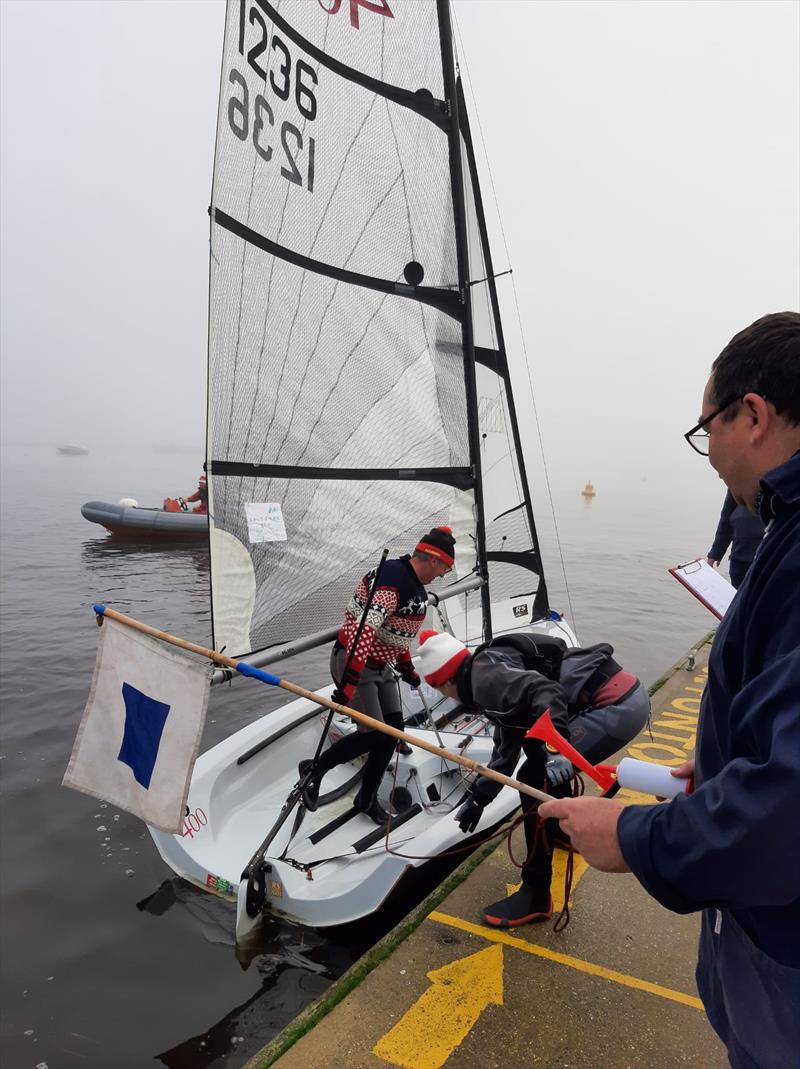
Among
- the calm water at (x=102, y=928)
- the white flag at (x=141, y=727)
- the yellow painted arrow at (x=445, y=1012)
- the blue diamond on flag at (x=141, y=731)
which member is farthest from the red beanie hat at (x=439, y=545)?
the calm water at (x=102, y=928)

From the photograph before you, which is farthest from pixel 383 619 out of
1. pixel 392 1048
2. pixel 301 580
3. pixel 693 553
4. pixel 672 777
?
pixel 693 553

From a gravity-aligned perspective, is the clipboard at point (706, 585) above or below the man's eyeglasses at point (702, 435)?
below

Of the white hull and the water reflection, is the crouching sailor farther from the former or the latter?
the water reflection

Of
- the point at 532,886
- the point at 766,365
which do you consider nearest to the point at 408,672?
the point at 532,886

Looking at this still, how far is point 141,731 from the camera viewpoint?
9.97 feet

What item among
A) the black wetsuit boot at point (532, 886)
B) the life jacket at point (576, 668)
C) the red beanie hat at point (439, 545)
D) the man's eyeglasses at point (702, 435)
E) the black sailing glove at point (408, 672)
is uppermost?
the man's eyeglasses at point (702, 435)

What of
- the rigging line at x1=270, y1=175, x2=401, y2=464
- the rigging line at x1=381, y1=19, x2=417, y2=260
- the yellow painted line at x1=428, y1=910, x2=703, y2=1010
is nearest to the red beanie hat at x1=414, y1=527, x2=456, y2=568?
the rigging line at x1=270, y1=175, x2=401, y2=464

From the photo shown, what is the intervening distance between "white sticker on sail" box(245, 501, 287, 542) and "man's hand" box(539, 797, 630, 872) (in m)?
3.85

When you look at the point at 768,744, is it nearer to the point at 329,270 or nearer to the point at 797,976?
the point at 797,976

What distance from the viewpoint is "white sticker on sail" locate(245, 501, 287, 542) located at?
16.1ft

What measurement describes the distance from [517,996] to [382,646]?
2.20 m

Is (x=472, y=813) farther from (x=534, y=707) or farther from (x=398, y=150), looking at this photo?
(x=398, y=150)

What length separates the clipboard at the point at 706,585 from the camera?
13.0 ft

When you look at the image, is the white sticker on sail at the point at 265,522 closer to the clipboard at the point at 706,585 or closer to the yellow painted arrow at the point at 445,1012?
the clipboard at the point at 706,585
